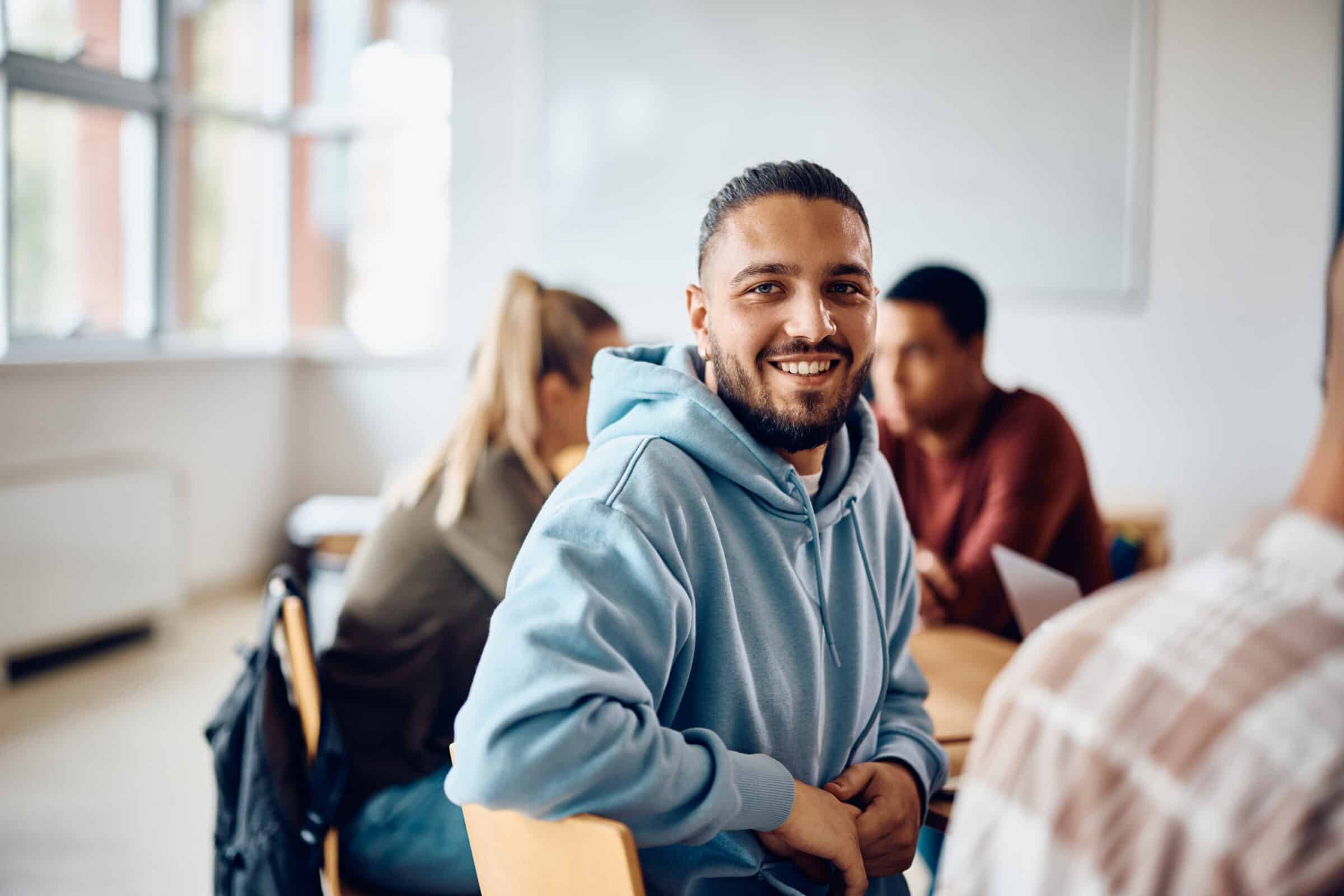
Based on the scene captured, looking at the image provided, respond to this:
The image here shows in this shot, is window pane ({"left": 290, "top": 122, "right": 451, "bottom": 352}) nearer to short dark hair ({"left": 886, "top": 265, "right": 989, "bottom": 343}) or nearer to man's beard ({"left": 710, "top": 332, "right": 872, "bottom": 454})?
short dark hair ({"left": 886, "top": 265, "right": 989, "bottom": 343})

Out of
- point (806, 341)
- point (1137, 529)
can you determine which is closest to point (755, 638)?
point (806, 341)

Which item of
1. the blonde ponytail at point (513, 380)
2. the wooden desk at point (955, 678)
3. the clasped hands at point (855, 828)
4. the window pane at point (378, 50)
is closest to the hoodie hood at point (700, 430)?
the clasped hands at point (855, 828)

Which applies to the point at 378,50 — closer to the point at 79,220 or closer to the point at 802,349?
the point at 79,220

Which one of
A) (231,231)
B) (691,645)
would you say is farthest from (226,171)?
(691,645)

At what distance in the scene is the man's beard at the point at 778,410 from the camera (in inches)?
42.6

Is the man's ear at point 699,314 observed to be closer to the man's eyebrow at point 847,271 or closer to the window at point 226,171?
the man's eyebrow at point 847,271

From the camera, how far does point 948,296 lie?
85.8 inches

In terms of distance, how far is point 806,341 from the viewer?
1.06 meters

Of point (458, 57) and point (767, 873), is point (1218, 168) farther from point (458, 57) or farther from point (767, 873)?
point (767, 873)

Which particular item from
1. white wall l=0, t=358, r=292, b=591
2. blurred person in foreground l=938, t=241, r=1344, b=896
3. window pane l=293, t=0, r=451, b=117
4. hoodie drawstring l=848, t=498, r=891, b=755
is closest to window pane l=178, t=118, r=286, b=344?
white wall l=0, t=358, r=292, b=591

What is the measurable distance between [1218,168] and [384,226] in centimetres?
358

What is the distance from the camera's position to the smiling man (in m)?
0.86

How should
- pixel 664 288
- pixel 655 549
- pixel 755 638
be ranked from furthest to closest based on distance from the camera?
pixel 664 288
pixel 755 638
pixel 655 549

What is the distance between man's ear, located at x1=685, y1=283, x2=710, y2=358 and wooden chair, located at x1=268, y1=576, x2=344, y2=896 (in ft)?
2.31
